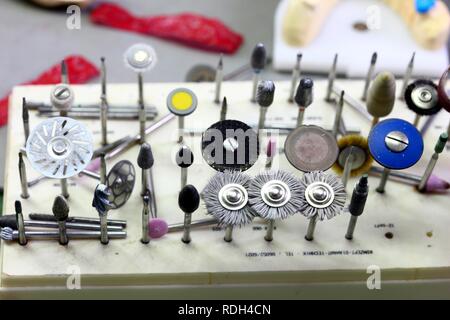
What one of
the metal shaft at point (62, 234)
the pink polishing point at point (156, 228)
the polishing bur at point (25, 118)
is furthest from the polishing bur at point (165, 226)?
the polishing bur at point (25, 118)

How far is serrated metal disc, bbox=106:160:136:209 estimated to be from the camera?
108 centimetres

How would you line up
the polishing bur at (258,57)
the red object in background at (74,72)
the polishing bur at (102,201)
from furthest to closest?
1. the red object in background at (74,72)
2. the polishing bur at (258,57)
3. the polishing bur at (102,201)

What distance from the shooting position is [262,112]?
115cm

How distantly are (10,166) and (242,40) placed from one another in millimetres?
588

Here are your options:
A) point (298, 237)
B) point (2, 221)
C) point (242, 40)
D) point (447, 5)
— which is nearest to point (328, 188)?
point (298, 237)

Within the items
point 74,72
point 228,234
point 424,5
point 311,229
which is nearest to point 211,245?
point 228,234

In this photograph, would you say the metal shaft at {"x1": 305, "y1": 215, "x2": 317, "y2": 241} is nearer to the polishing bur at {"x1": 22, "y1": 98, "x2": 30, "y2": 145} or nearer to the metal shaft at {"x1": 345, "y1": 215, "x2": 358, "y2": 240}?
the metal shaft at {"x1": 345, "y1": 215, "x2": 358, "y2": 240}

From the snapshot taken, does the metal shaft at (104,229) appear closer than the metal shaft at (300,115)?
Yes

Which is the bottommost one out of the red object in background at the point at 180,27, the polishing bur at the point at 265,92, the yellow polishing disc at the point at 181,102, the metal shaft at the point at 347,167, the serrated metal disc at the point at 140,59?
the metal shaft at the point at 347,167

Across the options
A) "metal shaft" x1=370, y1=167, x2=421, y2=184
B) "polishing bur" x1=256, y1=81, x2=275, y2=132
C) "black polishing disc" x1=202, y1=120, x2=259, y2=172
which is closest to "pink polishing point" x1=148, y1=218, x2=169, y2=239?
"black polishing disc" x1=202, y1=120, x2=259, y2=172

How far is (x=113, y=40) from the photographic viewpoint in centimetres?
154

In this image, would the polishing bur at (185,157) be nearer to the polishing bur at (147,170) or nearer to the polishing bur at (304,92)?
the polishing bur at (147,170)

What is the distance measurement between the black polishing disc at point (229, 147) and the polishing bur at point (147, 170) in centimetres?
7

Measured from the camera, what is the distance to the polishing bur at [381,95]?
1.08 meters
